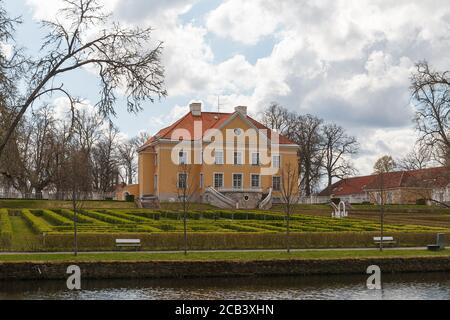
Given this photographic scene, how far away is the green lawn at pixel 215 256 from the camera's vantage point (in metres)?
19.3

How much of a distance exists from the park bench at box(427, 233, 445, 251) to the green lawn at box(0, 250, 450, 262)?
1038 mm

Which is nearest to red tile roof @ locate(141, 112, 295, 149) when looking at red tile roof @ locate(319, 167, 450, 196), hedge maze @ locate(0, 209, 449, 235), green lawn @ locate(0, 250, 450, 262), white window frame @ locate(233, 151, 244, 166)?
white window frame @ locate(233, 151, 244, 166)

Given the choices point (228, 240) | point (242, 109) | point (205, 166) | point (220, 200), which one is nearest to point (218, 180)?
point (205, 166)

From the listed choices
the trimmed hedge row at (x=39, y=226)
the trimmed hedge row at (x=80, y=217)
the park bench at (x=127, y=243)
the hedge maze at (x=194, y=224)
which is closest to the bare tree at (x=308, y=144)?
the hedge maze at (x=194, y=224)

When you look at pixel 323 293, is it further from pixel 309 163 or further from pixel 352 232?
pixel 309 163

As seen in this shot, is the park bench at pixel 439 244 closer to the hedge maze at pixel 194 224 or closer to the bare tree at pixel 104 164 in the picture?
the hedge maze at pixel 194 224

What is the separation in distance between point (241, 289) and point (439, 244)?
10955 millimetres

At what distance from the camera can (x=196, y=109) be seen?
5903cm

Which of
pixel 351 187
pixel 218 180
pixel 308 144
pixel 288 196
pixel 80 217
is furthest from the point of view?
pixel 351 187

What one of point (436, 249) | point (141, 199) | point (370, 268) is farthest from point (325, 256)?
point (141, 199)

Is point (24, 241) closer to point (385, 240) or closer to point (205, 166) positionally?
point (385, 240)

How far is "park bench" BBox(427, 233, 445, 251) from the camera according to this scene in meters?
24.2

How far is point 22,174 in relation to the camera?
53312mm

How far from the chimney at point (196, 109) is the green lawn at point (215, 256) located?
37370mm
